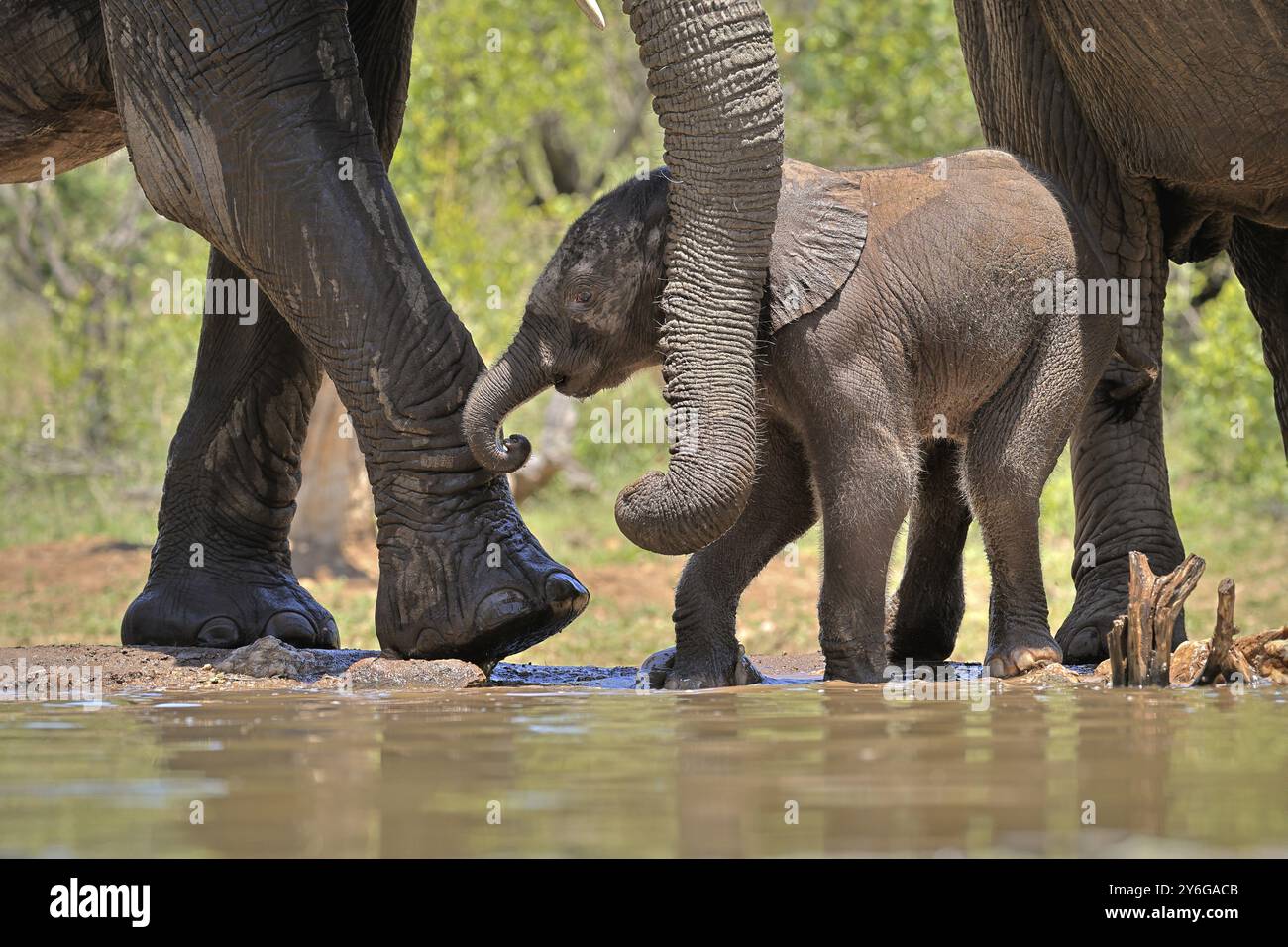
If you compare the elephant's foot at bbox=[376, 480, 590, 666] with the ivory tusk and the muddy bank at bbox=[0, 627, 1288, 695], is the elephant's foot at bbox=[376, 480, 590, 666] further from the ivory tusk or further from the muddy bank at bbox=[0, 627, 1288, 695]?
the ivory tusk

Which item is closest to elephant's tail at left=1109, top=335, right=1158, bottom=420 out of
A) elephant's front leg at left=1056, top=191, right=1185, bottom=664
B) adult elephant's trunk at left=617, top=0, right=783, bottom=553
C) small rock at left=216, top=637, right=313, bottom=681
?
elephant's front leg at left=1056, top=191, right=1185, bottom=664

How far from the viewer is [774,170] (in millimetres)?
4391

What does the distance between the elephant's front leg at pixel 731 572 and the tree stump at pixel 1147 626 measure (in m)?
0.83

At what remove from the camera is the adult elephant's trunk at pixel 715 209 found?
4277 millimetres

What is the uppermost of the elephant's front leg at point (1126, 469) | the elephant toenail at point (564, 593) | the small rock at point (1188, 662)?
the elephant's front leg at point (1126, 469)

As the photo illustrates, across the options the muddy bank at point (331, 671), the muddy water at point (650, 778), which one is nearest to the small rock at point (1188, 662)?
the muddy bank at point (331, 671)

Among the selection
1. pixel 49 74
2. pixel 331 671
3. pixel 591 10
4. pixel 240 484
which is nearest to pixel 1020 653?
pixel 331 671

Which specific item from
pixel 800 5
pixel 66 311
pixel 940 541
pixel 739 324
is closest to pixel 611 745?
pixel 739 324

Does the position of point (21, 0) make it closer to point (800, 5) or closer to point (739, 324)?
point (739, 324)

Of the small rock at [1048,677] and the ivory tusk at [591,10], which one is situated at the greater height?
the ivory tusk at [591,10]

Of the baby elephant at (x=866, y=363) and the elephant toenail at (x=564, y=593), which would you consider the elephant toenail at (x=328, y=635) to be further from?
the baby elephant at (x=866, y=363)

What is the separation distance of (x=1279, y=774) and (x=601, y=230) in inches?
88.9

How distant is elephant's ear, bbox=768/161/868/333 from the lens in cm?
453

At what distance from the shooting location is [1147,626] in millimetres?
4434
